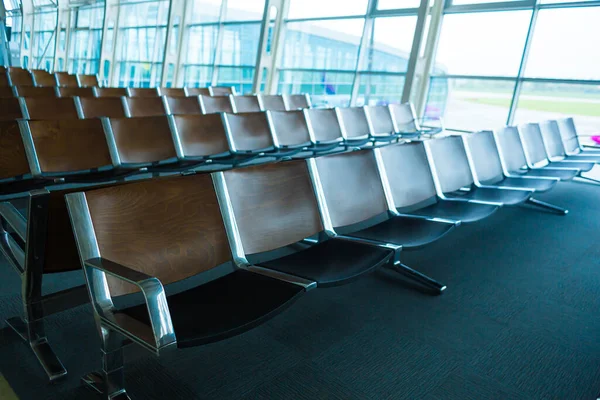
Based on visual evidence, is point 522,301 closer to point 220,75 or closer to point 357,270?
point 357,270

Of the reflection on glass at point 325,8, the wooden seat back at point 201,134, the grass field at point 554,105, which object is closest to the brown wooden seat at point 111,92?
the wooden seat back at point 201,134

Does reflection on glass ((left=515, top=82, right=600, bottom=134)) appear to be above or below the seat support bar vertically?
above

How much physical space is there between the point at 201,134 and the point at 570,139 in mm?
3664

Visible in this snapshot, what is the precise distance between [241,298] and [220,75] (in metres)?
8.37

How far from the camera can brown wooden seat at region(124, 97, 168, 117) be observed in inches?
147

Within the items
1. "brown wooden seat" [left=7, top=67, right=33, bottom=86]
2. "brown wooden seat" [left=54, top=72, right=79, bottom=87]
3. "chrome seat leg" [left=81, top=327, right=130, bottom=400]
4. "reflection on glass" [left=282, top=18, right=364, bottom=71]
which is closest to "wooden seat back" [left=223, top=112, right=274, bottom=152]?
"chrome seat leg" [left=81, top=327, right=130, bottom=400]

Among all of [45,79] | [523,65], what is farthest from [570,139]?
[45,79]

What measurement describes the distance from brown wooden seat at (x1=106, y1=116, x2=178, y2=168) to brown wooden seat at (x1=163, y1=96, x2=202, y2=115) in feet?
3.62

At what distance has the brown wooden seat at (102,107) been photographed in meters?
3.47

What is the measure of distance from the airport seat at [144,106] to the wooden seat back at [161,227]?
2.52 metres

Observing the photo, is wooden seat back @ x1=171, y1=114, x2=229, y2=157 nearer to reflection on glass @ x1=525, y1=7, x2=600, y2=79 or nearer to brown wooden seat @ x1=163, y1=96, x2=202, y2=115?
brown wooden seat @ x1=163, y1=96, x2=202, y2=115

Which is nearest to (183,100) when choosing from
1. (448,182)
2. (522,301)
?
(448,182)

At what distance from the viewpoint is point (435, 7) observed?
594 cm

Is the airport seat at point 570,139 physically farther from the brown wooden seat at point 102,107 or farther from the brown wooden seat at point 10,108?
the brown wooden seat at point 10,108
